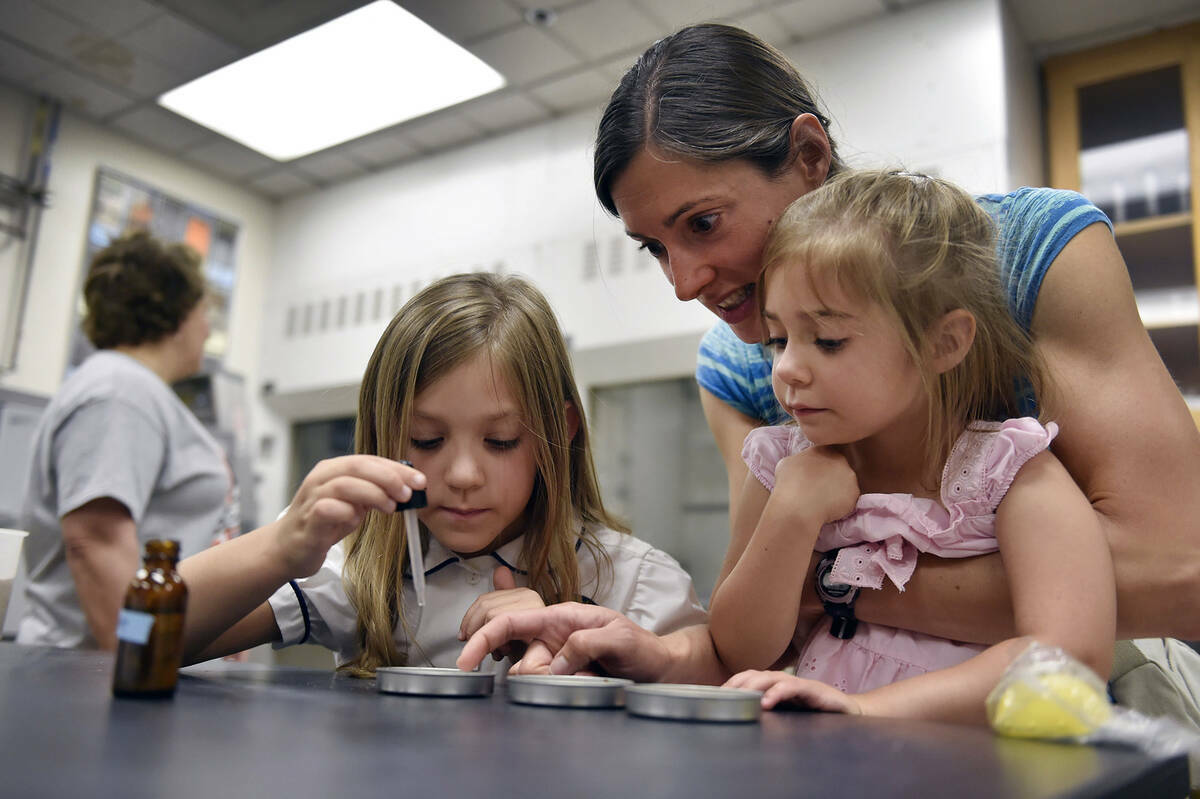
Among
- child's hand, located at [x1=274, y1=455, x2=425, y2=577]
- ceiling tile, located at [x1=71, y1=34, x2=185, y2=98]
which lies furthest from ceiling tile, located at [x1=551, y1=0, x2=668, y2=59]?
child's hand, located at [x1=274, y1=455, x2=425, y2=577]

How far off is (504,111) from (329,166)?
0.98 meters

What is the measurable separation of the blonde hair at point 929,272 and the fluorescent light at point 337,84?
2.60m

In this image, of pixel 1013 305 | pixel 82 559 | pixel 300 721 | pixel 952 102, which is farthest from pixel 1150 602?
pixel 952 102

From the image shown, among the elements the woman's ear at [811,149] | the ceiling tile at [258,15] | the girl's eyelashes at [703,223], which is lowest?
the girl's eyelashes at [703,223]

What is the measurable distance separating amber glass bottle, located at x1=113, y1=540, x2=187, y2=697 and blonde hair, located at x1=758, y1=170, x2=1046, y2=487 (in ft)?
1.90

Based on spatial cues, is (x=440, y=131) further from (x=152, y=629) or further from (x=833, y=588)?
(x=152, y=629)

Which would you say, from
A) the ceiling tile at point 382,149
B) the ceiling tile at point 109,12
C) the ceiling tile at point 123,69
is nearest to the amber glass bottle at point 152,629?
the ceiling tile at point 109,12

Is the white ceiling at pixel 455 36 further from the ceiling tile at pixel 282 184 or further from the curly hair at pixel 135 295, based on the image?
the curly hair at pixel 135 295

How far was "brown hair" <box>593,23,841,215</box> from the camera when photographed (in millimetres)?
1114

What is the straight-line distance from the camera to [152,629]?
22.8 inches

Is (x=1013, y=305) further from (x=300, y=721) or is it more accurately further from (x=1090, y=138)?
(x=1090, y=138)

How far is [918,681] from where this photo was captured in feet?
2.40

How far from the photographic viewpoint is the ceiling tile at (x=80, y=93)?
3.70 m

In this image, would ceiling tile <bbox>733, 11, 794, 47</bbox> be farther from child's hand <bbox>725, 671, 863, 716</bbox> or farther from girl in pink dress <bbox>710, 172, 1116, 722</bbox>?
child's hand <bbox>725, 671, 863, 716</bbox>
